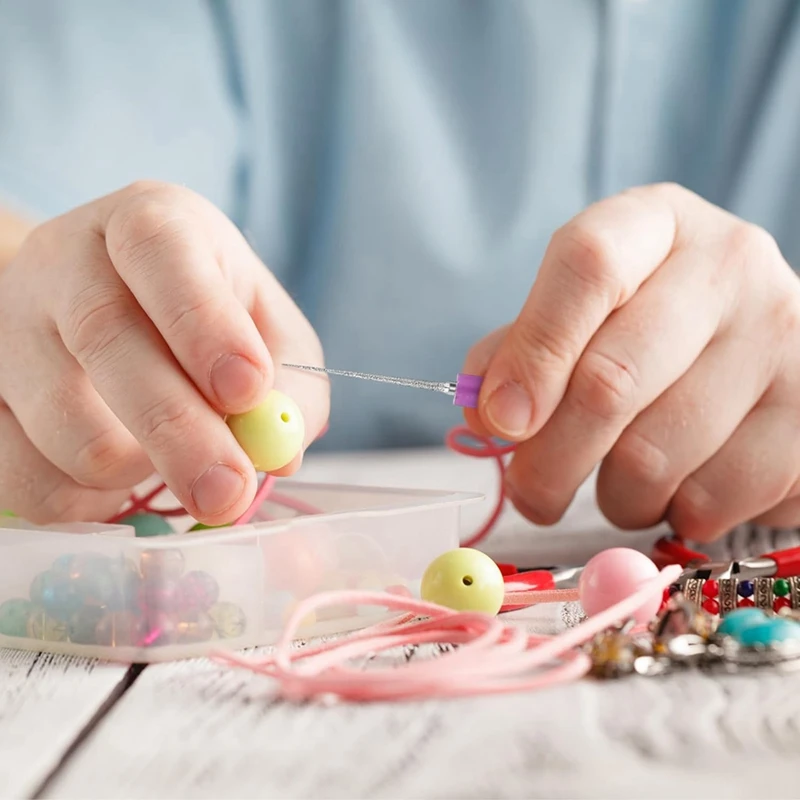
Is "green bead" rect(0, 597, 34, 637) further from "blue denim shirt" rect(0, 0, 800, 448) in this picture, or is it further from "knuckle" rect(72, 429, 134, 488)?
"blue denim shirt" rect(0, 0, 800, 448)

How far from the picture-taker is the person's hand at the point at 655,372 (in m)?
0.75

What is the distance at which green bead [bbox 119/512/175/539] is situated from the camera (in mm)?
733

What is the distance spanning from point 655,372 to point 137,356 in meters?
0.38

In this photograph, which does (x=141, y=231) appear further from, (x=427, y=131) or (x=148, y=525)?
(x=427, y=131)

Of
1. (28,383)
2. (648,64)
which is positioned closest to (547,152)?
(648,64)

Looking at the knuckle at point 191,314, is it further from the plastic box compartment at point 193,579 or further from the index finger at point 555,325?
the index finger at point 555,325

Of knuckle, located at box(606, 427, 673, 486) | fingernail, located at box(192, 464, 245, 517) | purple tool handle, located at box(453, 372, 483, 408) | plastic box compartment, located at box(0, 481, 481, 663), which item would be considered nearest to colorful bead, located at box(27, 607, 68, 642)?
plastic box compartment, located at box(0, 481, 481, 663)

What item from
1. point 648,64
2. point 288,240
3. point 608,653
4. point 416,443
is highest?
point 648,64

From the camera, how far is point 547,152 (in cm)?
150

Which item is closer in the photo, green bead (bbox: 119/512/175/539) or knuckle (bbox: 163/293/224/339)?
knuckle (bbox: 163/293/224/339)

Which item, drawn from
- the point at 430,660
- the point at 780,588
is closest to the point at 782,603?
the point at 780,588

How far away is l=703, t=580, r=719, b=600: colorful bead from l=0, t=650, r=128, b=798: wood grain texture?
13.0 inches

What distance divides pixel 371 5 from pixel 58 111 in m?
0.45

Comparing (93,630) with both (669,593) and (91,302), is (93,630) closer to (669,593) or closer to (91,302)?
(91,302)
